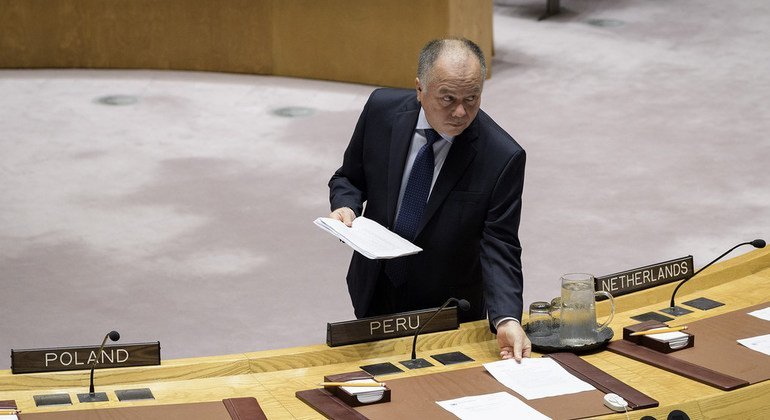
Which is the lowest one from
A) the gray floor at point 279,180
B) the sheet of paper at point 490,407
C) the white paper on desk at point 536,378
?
the gray floor at point 279,180

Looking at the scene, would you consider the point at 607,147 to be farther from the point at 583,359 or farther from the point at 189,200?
the point at 583,359

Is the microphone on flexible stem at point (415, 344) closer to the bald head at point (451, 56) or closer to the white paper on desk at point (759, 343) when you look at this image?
the bald head at point (451, 56)

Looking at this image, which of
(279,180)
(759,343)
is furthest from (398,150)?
(279,180)

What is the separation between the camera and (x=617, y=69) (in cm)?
1084

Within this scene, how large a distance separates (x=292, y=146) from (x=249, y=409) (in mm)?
5854

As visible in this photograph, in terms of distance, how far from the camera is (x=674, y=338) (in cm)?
353

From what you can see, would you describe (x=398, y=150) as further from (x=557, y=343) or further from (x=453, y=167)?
(x=557, y=343)

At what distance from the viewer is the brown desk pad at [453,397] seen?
3105 mm

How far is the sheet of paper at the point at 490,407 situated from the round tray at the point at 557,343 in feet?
1.12

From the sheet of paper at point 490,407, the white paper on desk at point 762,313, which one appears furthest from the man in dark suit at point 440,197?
the white paper on desk at point 762,313

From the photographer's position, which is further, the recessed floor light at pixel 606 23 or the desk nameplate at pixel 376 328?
the recessed floor light at pixel 606 23

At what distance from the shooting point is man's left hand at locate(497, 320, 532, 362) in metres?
3.45

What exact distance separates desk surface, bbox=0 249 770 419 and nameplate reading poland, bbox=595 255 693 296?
0.48ft

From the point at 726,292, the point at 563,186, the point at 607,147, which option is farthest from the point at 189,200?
the point at 726,292
